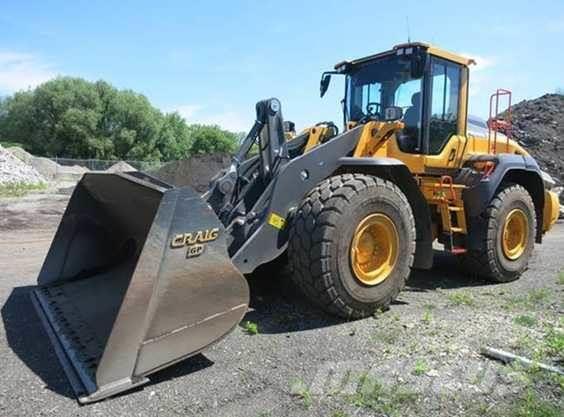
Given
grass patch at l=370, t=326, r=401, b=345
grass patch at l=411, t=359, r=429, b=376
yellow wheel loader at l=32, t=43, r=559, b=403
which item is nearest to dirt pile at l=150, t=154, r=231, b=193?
yellow wheel loader at l=32, t=43, r=559, b=403

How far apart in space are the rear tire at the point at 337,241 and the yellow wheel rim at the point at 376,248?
4 centimetres

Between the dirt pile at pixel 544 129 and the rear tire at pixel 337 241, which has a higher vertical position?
the dirt pile at pixel 544 129

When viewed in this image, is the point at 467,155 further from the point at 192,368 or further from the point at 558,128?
the point at 558,128

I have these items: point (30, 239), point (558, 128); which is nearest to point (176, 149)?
point (558, 128)

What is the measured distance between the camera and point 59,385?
10.6 ft

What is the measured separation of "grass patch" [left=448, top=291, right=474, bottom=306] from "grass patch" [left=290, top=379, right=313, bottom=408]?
2371 mm

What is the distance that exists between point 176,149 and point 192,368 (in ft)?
185

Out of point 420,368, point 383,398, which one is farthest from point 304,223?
point 383,398

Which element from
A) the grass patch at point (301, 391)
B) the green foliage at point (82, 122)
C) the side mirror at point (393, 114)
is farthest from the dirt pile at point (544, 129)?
the green foliage at point (82, 122)

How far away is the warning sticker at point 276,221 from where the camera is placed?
424 centimetres

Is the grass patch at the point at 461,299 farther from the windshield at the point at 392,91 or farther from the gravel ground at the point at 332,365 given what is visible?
the windshield at the point at 392,91

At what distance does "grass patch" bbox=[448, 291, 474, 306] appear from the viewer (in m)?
5.12

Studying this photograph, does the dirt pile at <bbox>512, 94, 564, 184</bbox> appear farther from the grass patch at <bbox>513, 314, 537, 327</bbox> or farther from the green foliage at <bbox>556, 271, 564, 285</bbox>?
the grass patch at <bbox>513, 314, 537, 327</bbox>

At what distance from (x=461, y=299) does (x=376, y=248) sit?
120 cm
